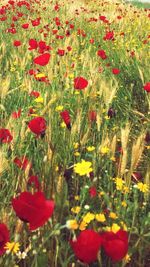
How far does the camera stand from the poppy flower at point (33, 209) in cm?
83

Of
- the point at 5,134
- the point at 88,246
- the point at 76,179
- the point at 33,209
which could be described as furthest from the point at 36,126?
the point at 88,246

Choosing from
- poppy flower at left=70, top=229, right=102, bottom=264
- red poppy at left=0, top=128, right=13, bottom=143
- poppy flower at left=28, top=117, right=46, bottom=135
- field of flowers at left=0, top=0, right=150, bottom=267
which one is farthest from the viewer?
red poppy at left=0, top=128, right=13, bottom=143

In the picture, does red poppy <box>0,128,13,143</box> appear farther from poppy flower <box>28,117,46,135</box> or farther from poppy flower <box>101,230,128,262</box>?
poppy flower <box>101,230,128,262</box>

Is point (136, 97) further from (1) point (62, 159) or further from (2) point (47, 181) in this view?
(2) point (47, 181)

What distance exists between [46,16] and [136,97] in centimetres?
435

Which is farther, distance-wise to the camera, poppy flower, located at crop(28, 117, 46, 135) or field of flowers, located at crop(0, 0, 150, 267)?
poppy flower, located at crop(28, 117, 46, 135)

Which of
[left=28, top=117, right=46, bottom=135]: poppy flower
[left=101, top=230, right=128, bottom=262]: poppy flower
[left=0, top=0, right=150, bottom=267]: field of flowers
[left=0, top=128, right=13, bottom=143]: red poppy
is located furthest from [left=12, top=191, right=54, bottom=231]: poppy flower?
[left=0, top=128, right=13, bottom=143]: red poppy

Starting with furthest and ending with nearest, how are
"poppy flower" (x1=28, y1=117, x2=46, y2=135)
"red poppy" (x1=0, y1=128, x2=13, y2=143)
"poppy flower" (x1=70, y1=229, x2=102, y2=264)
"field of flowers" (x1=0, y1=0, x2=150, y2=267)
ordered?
"red poppy" (x1=0, y1=128, x2=13, y2=143), "poppy flower" (x1=28, y1=117, x2=46, y2=135), "field of flowers" (x1=0, y1=0, x2=150, y2=267), "poppy flower" (x1=70, y1=229, x2=102, y2=264)

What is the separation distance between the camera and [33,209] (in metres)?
0.84

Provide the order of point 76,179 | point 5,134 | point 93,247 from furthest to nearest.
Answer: point 76,179, point 5,134, point 93,247

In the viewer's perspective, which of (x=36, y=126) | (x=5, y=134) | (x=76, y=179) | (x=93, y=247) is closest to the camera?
(x=93, y=247)

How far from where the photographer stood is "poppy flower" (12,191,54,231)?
83cm

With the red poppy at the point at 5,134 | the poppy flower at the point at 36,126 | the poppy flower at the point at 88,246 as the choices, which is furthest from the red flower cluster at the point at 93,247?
the red poppy at the point at 5,134

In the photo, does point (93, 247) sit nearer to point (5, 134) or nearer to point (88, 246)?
point (88, 246)
